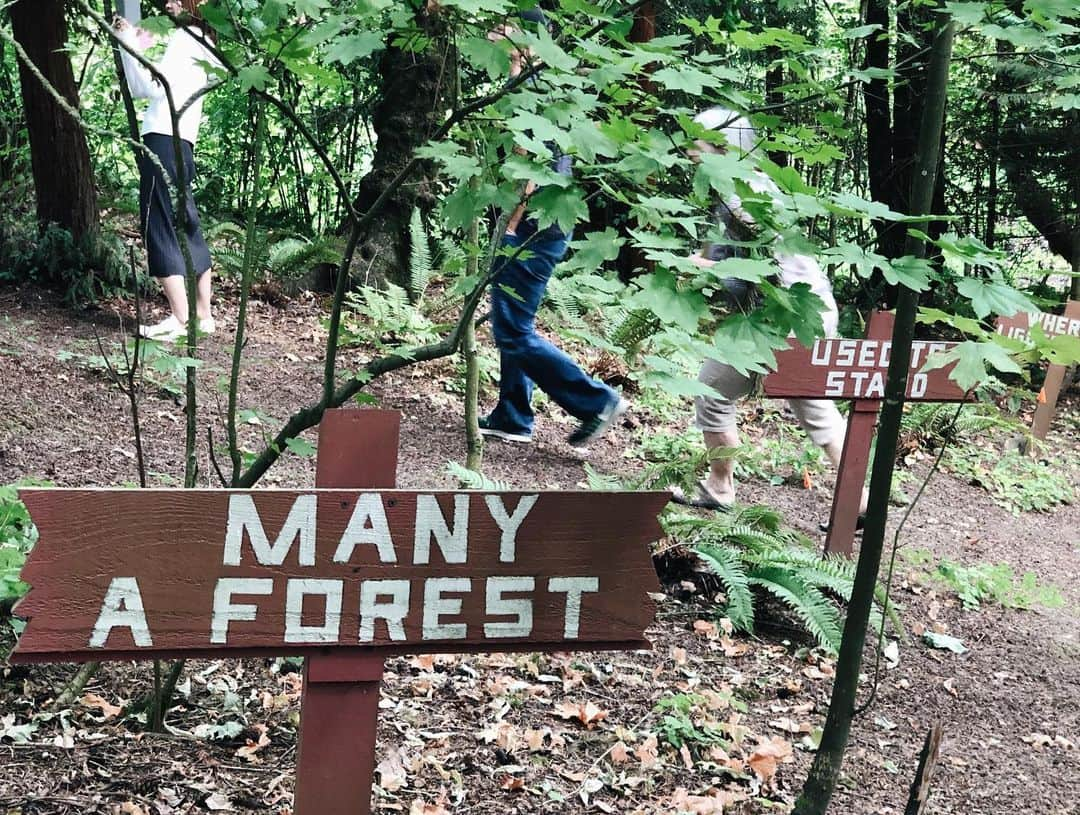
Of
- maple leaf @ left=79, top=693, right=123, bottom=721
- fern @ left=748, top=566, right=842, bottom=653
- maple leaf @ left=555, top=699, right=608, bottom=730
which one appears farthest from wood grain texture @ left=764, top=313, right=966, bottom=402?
maple leaf @ left=79, top=693, right=123, bottom=721

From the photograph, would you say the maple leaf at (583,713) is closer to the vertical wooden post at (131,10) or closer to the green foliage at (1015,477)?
the vertical wooden post at (131,10)

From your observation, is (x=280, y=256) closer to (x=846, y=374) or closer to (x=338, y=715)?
(x=846, y=374)

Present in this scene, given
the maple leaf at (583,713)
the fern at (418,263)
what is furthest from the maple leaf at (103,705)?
the fern at (418,263)

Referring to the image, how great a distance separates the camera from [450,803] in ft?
9.06

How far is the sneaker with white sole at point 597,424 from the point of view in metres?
5.64

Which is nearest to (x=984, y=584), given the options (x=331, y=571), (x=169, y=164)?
(x=331, y=571)

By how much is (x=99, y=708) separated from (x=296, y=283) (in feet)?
18.3

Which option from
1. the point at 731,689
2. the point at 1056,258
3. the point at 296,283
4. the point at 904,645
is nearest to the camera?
the point at 731,689

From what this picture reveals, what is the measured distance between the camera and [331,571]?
1.83 meters

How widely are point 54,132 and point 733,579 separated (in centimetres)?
543

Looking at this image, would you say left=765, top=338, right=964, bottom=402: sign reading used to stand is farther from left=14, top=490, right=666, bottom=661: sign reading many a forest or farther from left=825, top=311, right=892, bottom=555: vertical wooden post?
left=14, top=490, right=666, bottom=661: sign reading many a forest

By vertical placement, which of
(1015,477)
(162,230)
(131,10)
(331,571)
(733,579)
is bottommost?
(1015,477)

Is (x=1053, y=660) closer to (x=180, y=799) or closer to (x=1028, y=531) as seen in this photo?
(x=1028, y=531)

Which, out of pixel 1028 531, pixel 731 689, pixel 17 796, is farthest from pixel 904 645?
pixel 17 796
